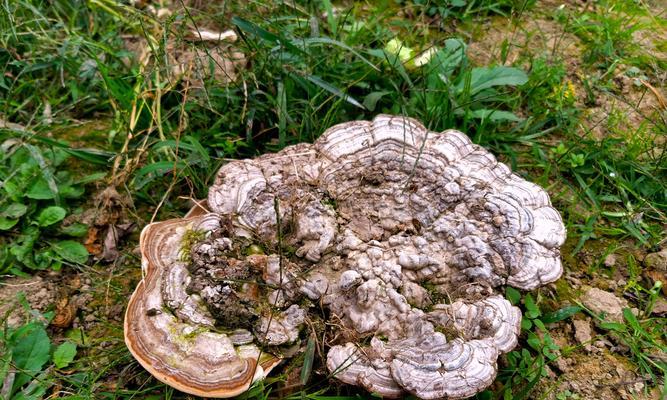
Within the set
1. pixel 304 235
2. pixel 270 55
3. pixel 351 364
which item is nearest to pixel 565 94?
pixel 270 55

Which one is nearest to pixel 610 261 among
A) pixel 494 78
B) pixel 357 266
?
pixel 494 78

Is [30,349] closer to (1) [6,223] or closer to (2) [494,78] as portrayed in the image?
(1) [6,223]

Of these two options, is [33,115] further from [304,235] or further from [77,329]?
[304,235]

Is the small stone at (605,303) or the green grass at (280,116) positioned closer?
the small stone at (605,303)

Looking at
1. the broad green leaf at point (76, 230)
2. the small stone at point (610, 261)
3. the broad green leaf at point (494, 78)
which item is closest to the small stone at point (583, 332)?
the small stone at point (610, 261)

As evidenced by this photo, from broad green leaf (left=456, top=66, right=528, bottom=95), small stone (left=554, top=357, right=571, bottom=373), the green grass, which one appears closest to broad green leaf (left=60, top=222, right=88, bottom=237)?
the green grass

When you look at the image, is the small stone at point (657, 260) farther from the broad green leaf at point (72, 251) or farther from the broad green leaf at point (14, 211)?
the broad green leaf at point (14, 211)

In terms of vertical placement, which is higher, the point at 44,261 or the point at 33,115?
the point at 33,115
